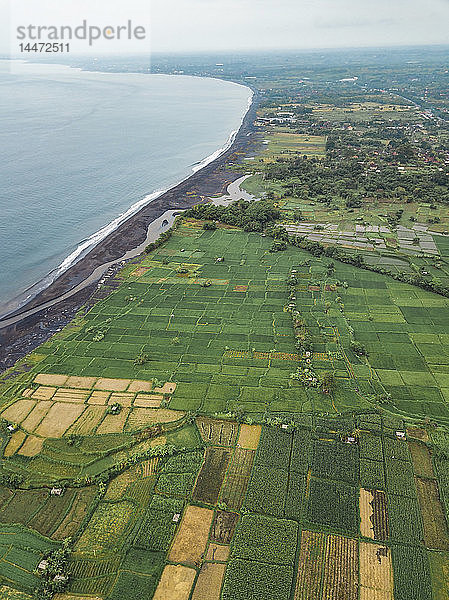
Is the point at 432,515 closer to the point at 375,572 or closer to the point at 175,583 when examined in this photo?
the point at 375,572

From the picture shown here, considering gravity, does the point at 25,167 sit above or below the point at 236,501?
above

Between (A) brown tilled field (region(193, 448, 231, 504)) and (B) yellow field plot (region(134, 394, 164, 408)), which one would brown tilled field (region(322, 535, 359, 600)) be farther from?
(B) yellow field plot (region(134, 394, 164, 408))

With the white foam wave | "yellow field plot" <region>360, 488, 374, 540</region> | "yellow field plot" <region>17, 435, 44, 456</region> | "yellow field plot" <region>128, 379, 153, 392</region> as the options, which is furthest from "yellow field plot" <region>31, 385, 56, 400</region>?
"yellow field plot" <region>360, 488, 374, 540</region>

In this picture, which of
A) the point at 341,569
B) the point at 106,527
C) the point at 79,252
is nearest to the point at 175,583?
the point at 106,527

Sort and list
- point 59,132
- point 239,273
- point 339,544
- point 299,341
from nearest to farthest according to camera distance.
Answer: point 339,544
point 299,341
point 239,273
point 59,132

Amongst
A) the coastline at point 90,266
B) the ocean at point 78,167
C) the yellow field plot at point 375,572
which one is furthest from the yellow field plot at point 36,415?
the yellow field plot at point 375,572

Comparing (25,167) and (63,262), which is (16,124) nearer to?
(25,167)

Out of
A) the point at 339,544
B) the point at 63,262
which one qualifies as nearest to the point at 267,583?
the point at 339,544
